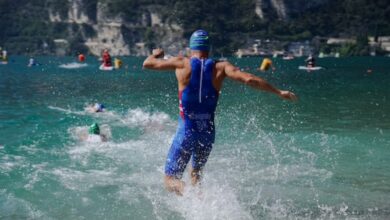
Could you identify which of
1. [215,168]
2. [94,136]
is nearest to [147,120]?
[94,136]

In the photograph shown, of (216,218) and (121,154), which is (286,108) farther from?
(216,218)

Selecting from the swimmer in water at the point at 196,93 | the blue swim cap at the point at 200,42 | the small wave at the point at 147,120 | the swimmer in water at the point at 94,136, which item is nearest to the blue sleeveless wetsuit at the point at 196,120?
the swimmer in water at the point at 196,93

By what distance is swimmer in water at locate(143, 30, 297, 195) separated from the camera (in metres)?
7.26

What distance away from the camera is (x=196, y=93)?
24.2 feet

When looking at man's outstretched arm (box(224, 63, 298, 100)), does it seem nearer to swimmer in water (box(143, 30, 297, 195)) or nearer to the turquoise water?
swimmer in water (box(143, 30, 297, 195))

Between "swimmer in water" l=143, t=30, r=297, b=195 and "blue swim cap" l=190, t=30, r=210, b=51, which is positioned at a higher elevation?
"blue swim cap" l=190, t=30, r=210, b=51

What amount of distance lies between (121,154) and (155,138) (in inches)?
94.8

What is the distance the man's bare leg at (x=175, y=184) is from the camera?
772cm

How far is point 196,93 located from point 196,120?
0.43m

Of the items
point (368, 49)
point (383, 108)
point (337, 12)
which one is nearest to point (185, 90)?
point (383, 108)

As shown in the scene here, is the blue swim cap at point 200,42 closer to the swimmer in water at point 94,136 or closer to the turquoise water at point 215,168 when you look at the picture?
the turquoise water at point 215,168

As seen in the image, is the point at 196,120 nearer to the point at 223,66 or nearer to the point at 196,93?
the point at 196,93

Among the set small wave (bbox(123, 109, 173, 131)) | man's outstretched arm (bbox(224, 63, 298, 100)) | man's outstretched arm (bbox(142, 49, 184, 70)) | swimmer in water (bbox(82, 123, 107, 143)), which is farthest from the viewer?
small wave (bbox(123, 109, 173, 131))

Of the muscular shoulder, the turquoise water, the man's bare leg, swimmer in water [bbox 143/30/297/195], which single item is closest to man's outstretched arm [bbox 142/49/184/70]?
swimmer in water [bbox 143/30/297/195]
